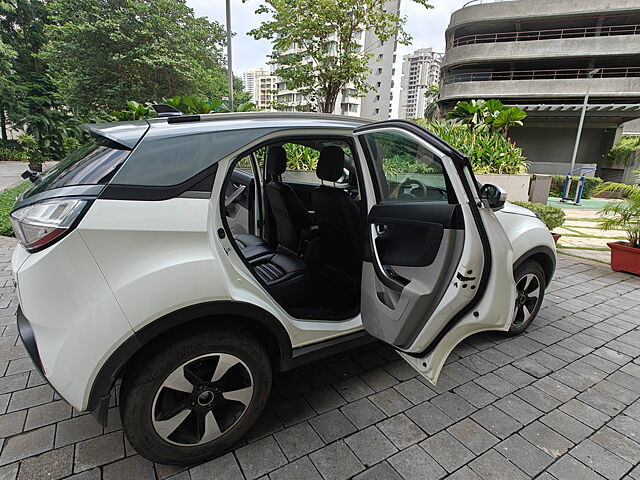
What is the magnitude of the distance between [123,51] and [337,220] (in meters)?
21.2

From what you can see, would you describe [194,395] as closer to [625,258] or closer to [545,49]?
[625,258]

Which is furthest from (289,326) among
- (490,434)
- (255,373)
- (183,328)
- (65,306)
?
(490,434)

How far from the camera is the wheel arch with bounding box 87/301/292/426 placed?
55.2 inches

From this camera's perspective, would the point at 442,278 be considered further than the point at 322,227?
No

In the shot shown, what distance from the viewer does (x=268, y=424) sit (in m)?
1.95

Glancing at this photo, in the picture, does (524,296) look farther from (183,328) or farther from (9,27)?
(9,27)

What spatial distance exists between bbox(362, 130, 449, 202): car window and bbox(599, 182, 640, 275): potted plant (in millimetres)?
3526

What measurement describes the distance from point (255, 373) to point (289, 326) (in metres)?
0.29

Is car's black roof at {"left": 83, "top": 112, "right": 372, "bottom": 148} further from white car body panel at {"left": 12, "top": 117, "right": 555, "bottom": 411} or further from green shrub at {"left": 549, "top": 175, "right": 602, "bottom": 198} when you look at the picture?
green shrub at {"left": 549, "top": 175, "right": 602, "bottom": 198}

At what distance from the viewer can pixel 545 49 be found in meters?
24.6

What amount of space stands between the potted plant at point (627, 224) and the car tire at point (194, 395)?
5.07 m

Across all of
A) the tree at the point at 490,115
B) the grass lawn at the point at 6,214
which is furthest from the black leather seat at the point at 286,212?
the tree at the point at 490,115

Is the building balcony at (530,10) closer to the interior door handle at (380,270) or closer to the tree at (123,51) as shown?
the tree at (123,51)

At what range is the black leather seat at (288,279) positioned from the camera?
2236 mm
